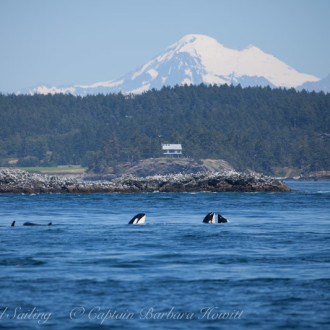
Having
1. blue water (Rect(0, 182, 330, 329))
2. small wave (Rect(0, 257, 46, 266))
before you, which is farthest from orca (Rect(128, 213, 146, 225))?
small wave (Rect(0, 257, 46, 266))

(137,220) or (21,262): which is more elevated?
(21,262)

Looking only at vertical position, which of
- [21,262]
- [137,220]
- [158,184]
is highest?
[21,262]

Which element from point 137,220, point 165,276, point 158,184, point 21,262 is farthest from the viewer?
point 158,184

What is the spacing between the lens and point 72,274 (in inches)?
792

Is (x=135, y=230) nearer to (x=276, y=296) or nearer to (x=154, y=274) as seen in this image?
(x=154, y=274)

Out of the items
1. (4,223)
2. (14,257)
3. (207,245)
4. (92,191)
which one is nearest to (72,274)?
(14,257)

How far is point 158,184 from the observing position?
78.9 meters

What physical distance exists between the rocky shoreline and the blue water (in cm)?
4010

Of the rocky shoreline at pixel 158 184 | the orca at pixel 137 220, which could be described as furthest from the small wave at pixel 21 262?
the rocky shoreline at pixel 158 184

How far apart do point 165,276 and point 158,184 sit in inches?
2327

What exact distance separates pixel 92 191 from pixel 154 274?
190 feet

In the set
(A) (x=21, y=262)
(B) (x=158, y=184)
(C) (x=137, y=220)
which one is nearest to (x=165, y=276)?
(A) (x=21, y=262)

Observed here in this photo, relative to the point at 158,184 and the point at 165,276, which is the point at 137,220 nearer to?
the point at 165,276

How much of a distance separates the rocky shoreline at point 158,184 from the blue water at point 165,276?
132ft
